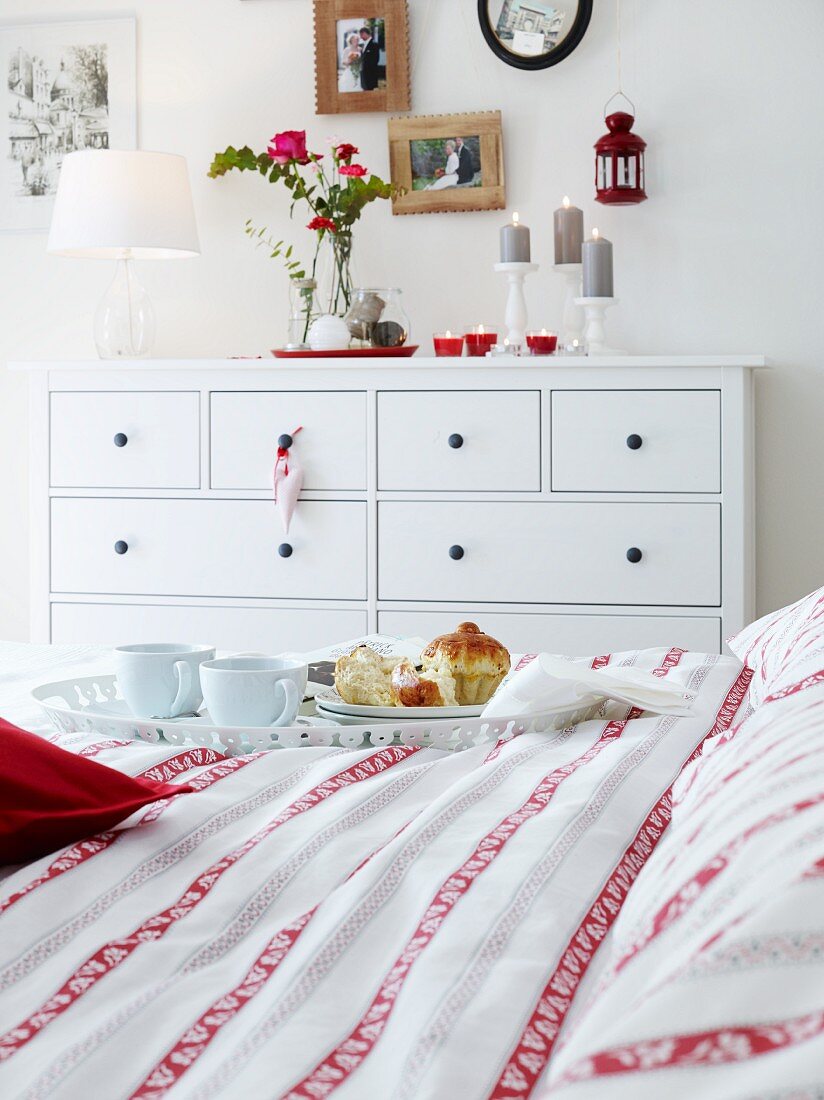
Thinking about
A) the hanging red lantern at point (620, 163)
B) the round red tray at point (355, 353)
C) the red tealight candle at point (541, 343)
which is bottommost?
the round red tray at point (355, 353)

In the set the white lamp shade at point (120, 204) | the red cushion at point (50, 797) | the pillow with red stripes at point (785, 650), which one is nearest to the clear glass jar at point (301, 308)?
the white lamp shade at point (120, 204)

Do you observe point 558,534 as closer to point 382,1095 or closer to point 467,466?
point 467,466

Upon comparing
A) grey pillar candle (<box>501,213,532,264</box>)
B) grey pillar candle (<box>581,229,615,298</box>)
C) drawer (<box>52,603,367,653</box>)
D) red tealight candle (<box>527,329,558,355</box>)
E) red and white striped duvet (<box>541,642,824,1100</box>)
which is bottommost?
drawer (<box>52,603,367,653</box>)

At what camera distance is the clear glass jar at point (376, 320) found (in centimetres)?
283

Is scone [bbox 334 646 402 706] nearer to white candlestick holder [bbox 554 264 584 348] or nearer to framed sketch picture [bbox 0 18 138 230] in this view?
white candlestick holder [bbox 554 264 584 348]

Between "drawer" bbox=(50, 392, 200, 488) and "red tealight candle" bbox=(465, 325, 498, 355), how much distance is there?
0.66 m

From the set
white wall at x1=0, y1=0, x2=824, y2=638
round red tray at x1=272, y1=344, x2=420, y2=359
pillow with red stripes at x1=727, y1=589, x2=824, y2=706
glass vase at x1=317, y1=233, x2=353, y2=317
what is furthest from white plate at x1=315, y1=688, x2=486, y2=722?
white wall at x1=0, y1=0, x2=824, y2=638

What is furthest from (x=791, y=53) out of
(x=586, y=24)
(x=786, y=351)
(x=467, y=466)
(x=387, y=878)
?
(x=387, y=878)

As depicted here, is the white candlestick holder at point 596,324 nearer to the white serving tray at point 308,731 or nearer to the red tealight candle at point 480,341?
the red tealight candle at point 480,341

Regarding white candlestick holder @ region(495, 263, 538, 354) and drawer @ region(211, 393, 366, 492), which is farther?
white candlestick holder @ region(495, 263, 538, 354)

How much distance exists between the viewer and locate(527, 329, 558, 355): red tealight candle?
2.71 meters

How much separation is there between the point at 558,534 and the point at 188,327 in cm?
127

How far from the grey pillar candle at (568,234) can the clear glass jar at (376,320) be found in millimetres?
416

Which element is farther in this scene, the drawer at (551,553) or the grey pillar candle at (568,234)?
the grey pillar candle at (568,234)
